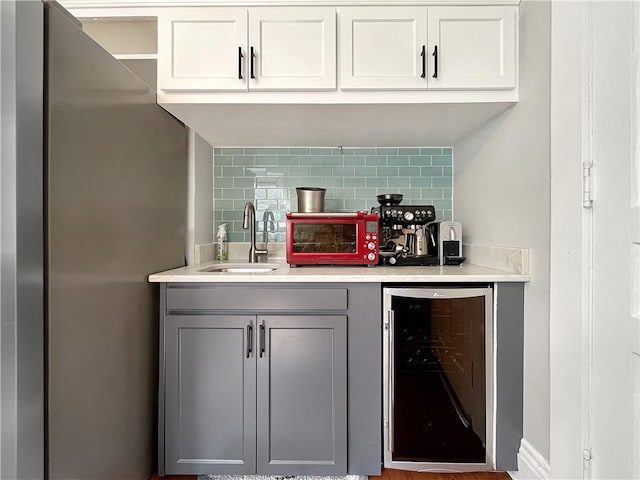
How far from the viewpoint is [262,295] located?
156 cm

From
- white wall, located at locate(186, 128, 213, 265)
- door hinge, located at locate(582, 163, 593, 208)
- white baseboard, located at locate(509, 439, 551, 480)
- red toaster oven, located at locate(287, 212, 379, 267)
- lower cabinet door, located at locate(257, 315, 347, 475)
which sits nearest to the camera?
door hinge, located at locate(582, 163, 593, 208)

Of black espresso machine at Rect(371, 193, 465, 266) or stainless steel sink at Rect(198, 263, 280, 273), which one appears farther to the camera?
stainless steel sink at Rect(198, 263, 280, 273)

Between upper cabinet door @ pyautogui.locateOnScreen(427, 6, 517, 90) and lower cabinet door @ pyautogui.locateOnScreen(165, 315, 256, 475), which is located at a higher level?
upper cabinet door @ pyautogui.locateOnScreen(427, 6, 517, 90)

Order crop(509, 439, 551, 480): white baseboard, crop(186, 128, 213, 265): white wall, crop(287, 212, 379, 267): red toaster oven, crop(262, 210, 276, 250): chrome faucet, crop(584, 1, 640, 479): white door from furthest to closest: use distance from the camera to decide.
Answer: crop(262, 210, 276, 250): chrome faucet
crop(186, 128, 213, 265): white wall
crop(287, 212, 379, 267): red toaster oven
crop(509, 439, 551, 480): white baseboard
crop(584, 1, 640, 479): white door

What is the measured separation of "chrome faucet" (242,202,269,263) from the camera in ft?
6.99

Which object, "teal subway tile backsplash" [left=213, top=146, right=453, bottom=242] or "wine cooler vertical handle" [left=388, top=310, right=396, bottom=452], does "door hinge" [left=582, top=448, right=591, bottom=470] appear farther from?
"teal subway tile backsplash" [left=213, top=146, right=453, bottom=242]

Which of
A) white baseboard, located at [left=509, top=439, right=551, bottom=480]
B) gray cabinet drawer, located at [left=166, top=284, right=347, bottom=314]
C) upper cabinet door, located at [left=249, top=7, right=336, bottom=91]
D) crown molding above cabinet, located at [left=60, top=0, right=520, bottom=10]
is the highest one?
crown molding above cabinet, located at [left=60, top=0, right=520, bottom=10]

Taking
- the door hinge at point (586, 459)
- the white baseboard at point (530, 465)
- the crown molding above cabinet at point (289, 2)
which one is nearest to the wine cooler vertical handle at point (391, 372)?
the white baseboard at point (530, 465)

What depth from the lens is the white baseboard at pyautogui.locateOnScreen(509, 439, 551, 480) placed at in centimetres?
138

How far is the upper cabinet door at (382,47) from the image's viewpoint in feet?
5.21

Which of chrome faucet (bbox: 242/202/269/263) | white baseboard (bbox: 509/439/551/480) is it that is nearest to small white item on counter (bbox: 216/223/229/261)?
chrome faucet (bbox: 242/202/269/263)

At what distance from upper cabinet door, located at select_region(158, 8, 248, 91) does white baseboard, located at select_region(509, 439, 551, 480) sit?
196 cm

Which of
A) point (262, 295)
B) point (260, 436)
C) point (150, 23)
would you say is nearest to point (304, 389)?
point (260, 436)

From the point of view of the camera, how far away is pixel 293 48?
1.60 meters
